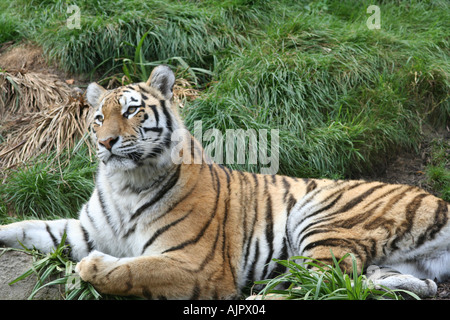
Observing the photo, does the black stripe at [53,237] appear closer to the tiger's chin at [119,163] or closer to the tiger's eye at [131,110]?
the tiger's chin at [119,163]

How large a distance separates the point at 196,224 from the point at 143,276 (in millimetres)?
568

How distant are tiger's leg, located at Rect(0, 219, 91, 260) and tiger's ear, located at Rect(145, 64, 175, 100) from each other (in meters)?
1.23

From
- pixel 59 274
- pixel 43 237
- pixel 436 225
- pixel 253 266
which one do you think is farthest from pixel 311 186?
pixel 43 237

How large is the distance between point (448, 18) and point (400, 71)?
1.95 m

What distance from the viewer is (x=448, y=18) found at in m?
8.03

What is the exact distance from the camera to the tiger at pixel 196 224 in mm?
3658

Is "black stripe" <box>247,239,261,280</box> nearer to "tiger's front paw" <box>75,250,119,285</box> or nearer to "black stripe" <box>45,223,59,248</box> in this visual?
"tiger's front paw" <box>75,250,119,285</box>

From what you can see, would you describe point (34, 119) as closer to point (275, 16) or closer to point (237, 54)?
point (237, 54)

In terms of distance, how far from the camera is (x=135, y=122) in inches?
152

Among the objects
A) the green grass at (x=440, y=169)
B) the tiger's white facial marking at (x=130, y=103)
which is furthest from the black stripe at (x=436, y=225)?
the tiger's white facial marking at (x=130, y=103)

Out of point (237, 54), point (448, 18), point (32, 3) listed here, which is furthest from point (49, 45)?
point (448, 18)

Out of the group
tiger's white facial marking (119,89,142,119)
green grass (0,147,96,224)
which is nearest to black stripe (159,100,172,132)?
tiger's white facial marking (119,89,142,119)

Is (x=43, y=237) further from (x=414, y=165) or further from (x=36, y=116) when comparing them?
(x=414, y=165)

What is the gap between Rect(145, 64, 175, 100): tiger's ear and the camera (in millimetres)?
4129
